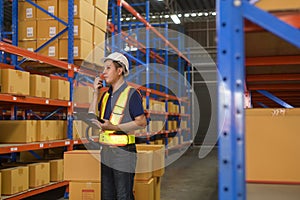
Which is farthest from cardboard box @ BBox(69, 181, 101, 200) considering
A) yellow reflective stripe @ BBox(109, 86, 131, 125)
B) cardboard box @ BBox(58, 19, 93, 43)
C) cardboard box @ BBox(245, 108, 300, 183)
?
cardboard box @ BBox(58, 19, 93, 43)

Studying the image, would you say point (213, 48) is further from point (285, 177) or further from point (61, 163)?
point (285, 177)

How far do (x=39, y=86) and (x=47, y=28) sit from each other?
146 centimetres

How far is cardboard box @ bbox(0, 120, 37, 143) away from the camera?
5.32 m

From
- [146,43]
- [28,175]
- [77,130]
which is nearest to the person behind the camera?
[28,175]

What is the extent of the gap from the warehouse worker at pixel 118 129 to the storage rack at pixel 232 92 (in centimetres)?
192

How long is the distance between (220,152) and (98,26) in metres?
6.14

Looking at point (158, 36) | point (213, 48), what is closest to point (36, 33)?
point (158, 36)

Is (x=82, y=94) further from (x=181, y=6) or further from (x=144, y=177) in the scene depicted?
(x=181, y=6)

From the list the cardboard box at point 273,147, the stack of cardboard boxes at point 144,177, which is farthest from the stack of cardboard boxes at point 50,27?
the cardboard box at point 273,147

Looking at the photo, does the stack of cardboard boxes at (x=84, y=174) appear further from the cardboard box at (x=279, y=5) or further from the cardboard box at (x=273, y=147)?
the cardboard box at (x=279, y=5)

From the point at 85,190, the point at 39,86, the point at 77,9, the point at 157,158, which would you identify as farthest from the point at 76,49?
the point at 85,190

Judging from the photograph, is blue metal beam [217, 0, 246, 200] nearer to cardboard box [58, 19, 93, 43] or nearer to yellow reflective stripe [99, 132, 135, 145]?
yellow reflective stripe [99, 132, 135, 145]

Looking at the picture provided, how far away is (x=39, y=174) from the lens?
18.6 ft

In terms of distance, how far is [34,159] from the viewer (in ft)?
21.4
